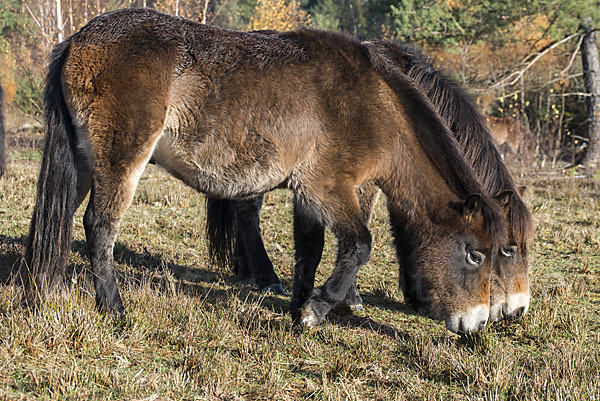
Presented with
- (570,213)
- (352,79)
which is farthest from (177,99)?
(570,213)

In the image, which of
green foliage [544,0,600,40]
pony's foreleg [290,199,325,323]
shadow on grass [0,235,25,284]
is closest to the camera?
pony's foreleg [290,199,325,323]

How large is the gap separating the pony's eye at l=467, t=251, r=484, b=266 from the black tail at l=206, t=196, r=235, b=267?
246 centimetres

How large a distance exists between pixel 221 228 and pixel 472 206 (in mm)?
2589

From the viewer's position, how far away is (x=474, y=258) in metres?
4.11

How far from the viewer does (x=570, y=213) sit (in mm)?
8625

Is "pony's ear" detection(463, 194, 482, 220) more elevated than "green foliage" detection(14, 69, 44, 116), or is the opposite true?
"pony's ear" detection(463, 194, 482, 220)

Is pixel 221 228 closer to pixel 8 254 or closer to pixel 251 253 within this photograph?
pixel 251 253

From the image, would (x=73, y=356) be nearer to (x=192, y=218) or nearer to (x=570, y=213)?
(x=192, y=218)

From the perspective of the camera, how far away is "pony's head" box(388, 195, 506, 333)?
4051mm

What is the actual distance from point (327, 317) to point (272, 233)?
2.66 metres

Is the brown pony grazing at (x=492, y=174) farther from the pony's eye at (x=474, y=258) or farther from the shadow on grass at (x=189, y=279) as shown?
the shadow on grass at (x=189, y=279)

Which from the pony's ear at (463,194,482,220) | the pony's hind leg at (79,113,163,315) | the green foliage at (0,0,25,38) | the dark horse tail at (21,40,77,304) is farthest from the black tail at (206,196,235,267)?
the green foliage at (0,0,25,38)

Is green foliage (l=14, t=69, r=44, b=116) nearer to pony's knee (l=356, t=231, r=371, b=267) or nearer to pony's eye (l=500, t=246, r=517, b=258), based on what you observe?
pony's knee (l=356, t=231, r=371, b=267)

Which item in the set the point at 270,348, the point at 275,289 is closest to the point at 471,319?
the point at 270,348
